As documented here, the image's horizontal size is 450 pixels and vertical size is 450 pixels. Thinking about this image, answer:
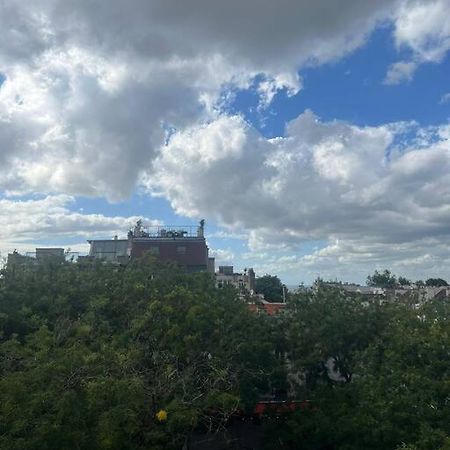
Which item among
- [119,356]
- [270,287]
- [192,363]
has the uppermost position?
[270,287]

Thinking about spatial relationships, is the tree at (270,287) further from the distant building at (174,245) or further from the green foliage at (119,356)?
the green foliage at (119,356)

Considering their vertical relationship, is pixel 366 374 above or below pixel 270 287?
below

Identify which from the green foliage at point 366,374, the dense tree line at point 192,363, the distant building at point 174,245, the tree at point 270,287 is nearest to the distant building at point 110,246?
the distant building at point 174,245

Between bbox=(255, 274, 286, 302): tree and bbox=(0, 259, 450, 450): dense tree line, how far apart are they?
40216mm

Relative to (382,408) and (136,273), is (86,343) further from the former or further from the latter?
(382,408)

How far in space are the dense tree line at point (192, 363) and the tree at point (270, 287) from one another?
132ft

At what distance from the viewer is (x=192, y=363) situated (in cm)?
1806

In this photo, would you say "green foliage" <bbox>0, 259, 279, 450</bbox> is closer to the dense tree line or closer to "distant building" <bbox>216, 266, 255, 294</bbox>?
the dense tree line

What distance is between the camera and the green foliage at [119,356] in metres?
12.6

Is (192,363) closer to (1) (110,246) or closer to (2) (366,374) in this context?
(2) (366,374)

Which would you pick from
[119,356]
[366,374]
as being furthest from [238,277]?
[119,356]

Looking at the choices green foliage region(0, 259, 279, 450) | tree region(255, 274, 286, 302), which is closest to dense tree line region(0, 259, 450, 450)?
green foliage region(0, 259, 279, 450)

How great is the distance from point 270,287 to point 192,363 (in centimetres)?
5150

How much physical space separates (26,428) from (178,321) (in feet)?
24.0
